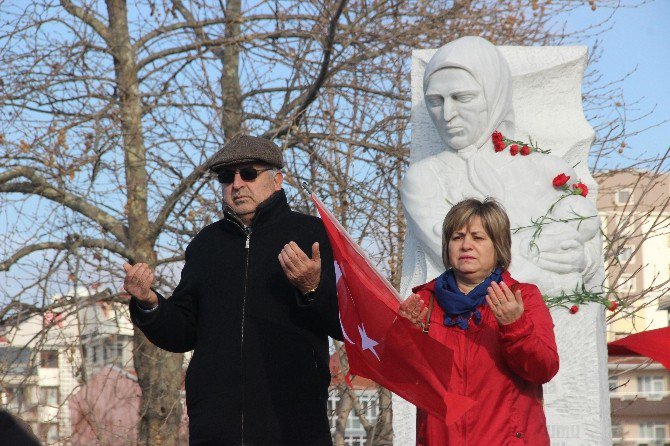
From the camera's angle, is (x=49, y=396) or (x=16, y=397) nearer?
(x=16, y=397)

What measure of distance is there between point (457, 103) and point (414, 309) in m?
2.53

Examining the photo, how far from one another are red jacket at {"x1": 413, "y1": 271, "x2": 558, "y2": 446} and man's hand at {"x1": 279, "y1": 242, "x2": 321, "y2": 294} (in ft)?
1.60

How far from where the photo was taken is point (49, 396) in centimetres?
1041

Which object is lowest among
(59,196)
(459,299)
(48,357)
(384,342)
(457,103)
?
(384,342)

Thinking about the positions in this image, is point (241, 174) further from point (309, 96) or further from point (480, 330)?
point (309, 96)

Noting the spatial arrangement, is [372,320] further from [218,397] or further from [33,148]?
[33,148]

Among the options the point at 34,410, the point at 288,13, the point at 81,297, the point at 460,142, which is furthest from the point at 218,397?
the point at 288,13

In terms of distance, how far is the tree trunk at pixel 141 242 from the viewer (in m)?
11.4

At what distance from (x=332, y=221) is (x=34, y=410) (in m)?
6.24

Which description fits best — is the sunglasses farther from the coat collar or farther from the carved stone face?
the carved stone face

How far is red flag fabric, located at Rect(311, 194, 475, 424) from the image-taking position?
12.8ft

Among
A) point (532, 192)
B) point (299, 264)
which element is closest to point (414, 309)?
point (299, 264)

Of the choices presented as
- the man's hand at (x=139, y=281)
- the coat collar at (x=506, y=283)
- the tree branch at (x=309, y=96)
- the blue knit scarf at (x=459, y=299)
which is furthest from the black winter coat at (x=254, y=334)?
the tree branch at (x=309, y=96)

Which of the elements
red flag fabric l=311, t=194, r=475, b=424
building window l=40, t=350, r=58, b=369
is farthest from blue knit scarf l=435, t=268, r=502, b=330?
building window l=40, t=350, r=58, b=369
